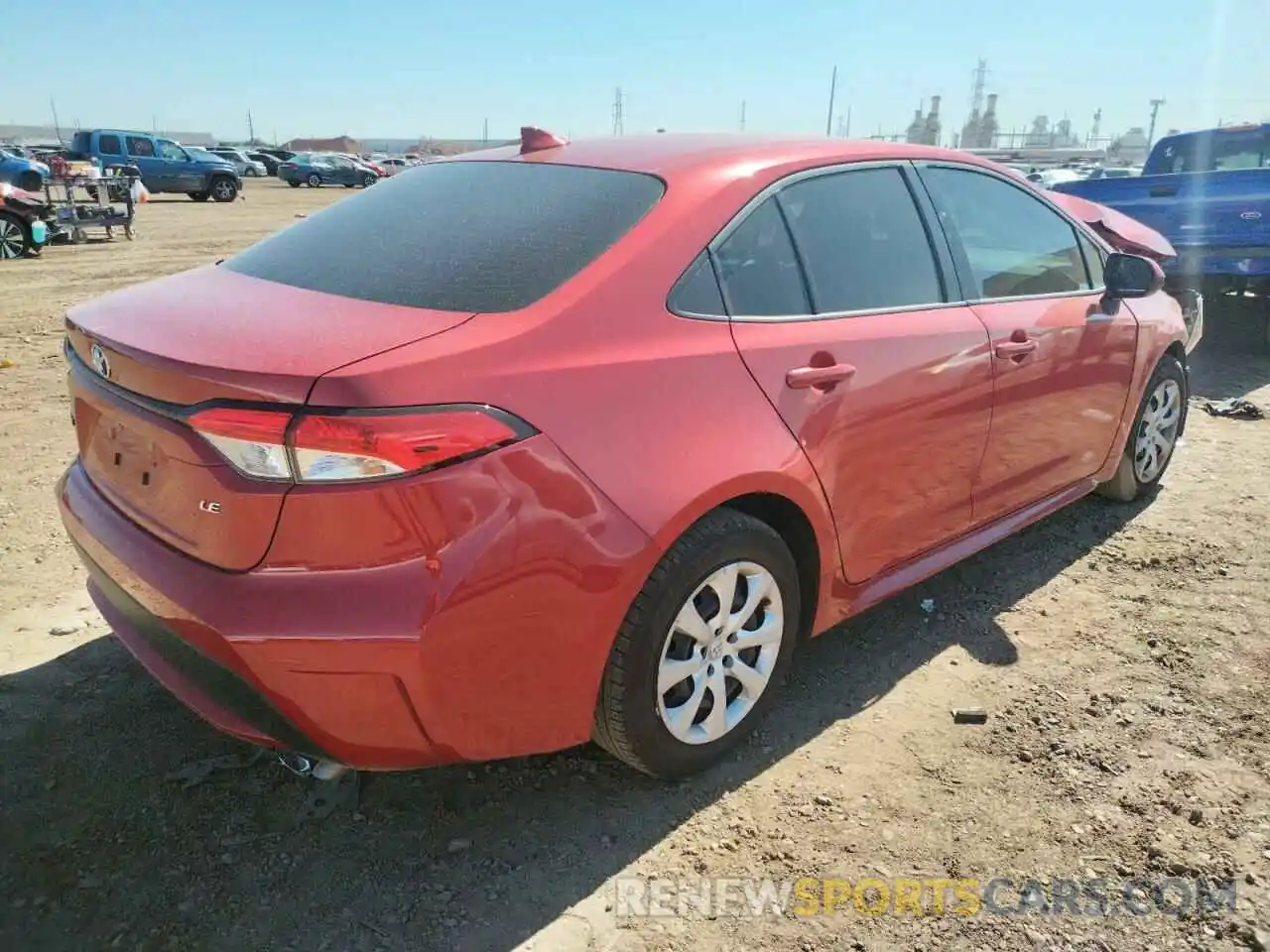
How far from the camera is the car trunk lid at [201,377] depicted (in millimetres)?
1918

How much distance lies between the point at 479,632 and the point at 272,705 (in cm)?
46

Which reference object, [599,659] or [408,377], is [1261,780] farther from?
[408,377]

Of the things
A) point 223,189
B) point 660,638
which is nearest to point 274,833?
point 660,638

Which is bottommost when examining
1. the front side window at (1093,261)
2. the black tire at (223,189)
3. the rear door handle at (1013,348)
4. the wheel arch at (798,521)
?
the black tire at (223,189)

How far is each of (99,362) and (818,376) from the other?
185 centimetres

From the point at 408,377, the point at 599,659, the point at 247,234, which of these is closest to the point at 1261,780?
the point at 599,659

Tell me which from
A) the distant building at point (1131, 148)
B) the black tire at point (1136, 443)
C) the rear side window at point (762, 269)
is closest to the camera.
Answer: the rear side window at point (762, 269)

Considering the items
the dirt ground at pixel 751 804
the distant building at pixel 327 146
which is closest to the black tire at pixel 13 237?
the dirt ground at pixel 751 804

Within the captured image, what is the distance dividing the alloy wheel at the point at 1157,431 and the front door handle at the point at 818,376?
2460 mm

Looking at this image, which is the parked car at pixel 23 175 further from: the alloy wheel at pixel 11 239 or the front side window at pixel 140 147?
the alloy wheel at pixel 11 239

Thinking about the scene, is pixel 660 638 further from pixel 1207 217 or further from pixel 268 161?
pixel 268 161

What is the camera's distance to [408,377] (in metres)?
1.88

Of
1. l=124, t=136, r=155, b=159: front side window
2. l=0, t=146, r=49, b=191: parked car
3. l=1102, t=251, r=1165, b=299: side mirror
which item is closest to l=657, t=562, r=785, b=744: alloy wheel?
l=1102, t=251, r=1165, b=299: side mirror

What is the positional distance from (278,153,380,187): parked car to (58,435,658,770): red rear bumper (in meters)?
41.5
